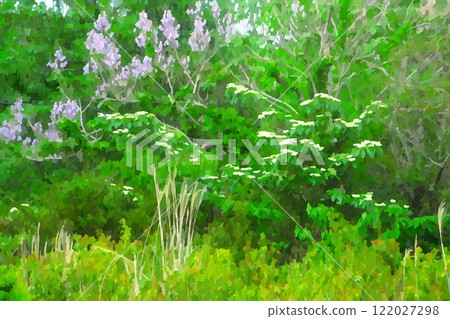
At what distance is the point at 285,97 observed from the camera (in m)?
6.57

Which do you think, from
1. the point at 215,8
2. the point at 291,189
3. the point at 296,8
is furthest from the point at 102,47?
the point at 291,189

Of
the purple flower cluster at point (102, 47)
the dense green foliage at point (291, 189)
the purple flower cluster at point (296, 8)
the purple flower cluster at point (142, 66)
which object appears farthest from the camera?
the purple flower cluster at point (102, 47)

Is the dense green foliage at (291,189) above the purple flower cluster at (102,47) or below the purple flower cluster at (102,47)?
below

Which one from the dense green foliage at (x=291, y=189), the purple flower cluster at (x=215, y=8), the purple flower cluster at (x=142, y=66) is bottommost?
the dense green foliage at (x=291, y=189)

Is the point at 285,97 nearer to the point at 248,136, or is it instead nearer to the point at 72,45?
the point at 248,136

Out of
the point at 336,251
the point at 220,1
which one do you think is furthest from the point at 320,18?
the point at 220,1

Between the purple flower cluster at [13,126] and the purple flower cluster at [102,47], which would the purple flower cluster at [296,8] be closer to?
the purple flower cluster at [102,47]

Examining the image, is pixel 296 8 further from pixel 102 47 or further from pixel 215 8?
pixel 102 47

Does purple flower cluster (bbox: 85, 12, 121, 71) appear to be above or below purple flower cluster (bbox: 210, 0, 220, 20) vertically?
below

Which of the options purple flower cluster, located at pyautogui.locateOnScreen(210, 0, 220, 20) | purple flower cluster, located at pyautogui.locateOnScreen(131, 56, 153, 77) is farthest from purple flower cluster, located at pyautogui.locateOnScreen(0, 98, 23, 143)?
purple flower cluster, located at pyautogui.locateOnScreen(210, 0, 220, 20)

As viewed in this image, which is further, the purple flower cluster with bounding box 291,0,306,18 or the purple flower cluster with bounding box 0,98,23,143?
the purple flower cluster with bounding box 0,98,23,143

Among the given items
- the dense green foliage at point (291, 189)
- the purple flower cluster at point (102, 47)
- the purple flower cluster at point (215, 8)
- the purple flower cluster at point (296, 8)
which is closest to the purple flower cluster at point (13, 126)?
the purple flower cluster at point (102, 47)

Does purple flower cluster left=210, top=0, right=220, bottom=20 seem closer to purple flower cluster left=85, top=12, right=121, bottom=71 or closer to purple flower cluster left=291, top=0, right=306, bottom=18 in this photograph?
purple flower cluster left=291, top=0, right=306, bottom=18

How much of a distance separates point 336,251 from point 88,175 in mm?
3461
